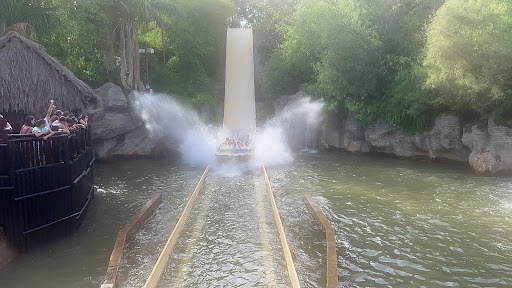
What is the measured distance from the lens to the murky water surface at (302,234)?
7.10 meters

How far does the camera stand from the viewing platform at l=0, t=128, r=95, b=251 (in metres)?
7.61

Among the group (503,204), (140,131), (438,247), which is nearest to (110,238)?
(438,247)

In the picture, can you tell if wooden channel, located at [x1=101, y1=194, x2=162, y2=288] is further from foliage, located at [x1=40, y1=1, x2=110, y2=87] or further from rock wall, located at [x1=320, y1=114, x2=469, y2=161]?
rock wall, located at [x1=320, y1=114, x2=469, y2=161]

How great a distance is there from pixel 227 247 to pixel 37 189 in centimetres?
414

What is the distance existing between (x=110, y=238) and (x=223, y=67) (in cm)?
2709

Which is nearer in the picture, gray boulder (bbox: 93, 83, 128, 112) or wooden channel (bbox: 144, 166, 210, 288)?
wooden channel (bbox: 144, 166, 210, 288)

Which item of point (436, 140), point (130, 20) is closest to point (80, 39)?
point (130, 20)

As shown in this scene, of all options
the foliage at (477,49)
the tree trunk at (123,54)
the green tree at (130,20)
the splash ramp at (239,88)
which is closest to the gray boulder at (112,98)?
the tree trunk at (123,54)

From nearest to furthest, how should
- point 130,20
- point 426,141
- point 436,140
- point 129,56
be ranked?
point 436,140, point 426,141, point 130,20, point 129,56

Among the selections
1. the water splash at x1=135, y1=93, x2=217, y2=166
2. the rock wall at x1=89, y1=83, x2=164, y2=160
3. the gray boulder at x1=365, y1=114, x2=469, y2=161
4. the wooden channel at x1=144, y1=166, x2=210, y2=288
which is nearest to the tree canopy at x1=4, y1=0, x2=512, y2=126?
the gray boulder at x1=365, y1=114, x2=469, y2=161

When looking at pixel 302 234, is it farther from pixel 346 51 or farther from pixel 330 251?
pixel 346 51

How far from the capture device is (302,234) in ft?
30.4

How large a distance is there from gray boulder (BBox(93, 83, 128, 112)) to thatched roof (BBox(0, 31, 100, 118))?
6250 millimetres

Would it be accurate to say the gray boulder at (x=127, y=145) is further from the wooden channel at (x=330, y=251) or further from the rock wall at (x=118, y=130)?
the wooden channel at (x=330, y=251)
